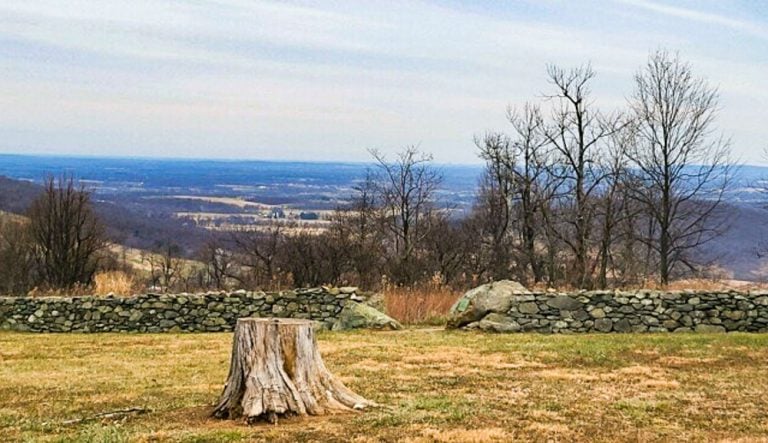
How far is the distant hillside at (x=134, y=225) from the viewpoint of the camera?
69375mm

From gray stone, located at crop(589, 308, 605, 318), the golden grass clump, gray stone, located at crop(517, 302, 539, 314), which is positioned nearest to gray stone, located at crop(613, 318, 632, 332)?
gray stone, located at crop(589, 308, 605, 318)

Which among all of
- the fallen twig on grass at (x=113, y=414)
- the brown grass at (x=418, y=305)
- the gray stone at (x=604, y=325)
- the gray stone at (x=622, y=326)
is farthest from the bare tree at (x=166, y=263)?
the fallen twig on grass at (x=113, y=414)

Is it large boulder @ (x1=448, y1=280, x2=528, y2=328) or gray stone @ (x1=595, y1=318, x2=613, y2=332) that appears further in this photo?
large boulder @ (x1=448, y1=280, x2=528, y2=328)

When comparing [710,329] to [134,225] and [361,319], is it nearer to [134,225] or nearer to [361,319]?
[361,319]

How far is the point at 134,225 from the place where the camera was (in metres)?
89.2

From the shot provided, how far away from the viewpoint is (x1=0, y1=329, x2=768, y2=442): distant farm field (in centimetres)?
793

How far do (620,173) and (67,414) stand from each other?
27.0 m

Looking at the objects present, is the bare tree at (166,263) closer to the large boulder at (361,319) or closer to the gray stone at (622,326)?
the large boulder at (361,319)

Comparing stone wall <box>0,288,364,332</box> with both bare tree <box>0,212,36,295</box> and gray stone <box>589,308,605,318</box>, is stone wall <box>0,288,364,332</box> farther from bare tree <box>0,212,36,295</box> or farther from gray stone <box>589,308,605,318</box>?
bare tree <box>0,212,36,295</box>

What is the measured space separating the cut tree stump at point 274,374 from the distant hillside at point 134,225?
56.7m

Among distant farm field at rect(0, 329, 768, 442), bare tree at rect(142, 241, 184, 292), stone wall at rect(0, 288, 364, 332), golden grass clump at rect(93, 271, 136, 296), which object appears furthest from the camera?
bare tree at rect(142, 241, 184, 292)

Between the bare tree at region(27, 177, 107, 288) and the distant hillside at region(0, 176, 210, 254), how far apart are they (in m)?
24.4

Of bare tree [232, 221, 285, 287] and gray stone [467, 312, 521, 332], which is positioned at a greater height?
gray stone [467, 312, 521, 332]

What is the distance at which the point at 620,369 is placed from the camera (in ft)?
42.4
